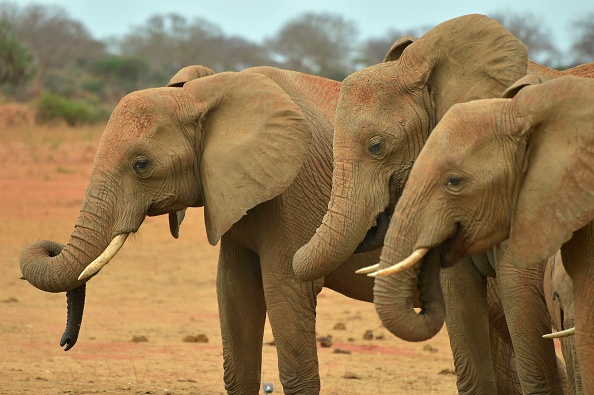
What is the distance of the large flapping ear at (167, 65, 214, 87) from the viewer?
642 cm

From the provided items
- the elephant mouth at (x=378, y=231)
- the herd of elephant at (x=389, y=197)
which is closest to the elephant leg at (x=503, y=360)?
the herd of elephant at (x=389, y=197)

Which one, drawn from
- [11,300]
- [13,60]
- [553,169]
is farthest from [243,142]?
[13,60]

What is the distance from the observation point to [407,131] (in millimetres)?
5496

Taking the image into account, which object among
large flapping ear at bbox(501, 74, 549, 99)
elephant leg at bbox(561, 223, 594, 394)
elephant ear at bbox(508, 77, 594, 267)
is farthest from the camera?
large flapping ear at bbox(501, 74, 549, 99)

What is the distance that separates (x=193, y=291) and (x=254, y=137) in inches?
242

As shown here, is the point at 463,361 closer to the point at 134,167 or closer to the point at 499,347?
the point at 499,347

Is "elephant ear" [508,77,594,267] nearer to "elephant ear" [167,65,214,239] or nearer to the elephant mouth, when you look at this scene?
the elephant mouth

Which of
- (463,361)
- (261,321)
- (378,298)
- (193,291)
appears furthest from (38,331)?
(378,298)

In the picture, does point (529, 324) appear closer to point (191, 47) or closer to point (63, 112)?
point (63, 112)

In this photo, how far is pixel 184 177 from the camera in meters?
6.07

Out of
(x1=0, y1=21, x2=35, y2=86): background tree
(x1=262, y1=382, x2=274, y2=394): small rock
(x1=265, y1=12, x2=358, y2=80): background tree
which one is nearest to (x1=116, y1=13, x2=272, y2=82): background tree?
(x1=265, y1=12, x2=358, y2=80): background tree

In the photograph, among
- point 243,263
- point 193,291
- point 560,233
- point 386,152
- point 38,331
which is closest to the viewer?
point 560,233

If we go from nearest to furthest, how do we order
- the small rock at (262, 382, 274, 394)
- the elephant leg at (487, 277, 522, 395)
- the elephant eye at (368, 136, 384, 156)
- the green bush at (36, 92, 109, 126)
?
the elephant eye at (368, 136, 384, 156) → the elephant leg at (487, 277, 522, 395) → the small rock at (262, 382, 274, 394) → the green bush at (36, 92, 109, 126)

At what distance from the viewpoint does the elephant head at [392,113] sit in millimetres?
5297
